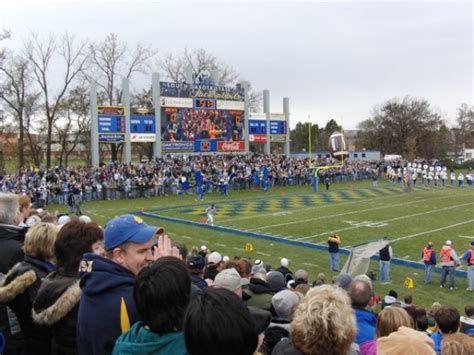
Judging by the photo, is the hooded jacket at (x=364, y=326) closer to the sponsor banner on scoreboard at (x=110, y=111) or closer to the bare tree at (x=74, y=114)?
the sponsor banner on scoreboard at (x=110, y=111)

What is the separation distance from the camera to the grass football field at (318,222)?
15.0 metres

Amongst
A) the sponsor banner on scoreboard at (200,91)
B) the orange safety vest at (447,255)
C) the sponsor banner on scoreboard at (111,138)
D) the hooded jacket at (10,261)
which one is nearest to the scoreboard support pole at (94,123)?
the sponsor banner on scoreboard at (111,138)

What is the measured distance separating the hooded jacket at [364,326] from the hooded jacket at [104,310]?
186 centimetres

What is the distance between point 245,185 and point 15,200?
34.0 metres

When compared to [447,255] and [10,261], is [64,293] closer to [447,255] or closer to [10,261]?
[10,261]

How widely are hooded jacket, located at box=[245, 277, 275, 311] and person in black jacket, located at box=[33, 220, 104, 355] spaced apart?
187 cm

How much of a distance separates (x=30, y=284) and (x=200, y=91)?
38917 mm

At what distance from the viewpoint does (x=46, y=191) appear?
94.9 feet

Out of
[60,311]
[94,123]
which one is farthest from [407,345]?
[94,123]

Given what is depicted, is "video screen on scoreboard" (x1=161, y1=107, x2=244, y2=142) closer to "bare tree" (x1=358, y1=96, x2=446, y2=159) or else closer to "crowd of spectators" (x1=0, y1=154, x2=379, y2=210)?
"crowd of spectators" (x1=0, y1=154, x2=379, y2=210)

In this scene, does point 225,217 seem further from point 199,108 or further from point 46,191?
point 199,108

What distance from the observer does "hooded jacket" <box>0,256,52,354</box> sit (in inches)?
139

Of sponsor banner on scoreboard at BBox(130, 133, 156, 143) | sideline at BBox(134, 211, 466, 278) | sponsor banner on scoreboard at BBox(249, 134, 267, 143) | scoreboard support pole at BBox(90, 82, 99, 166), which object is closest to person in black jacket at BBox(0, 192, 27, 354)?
sideline at BBox(134, 211, 466, 278)

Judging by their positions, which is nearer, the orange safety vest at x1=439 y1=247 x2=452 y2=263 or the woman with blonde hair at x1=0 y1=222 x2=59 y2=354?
the woman with blonde hair at x1=0 y1=222 x2=59 y2=354
